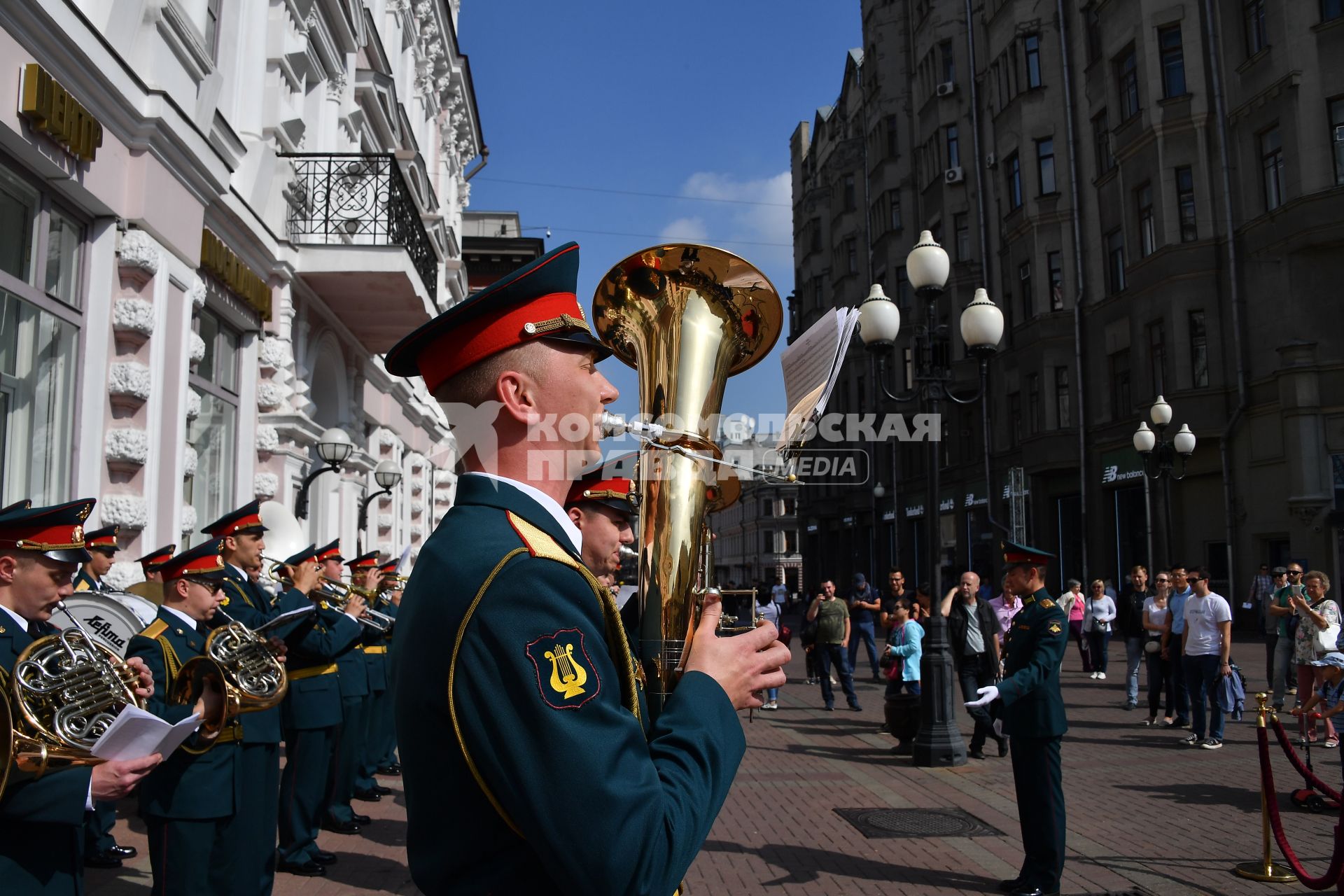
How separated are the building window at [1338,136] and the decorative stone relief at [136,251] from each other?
2223 cm

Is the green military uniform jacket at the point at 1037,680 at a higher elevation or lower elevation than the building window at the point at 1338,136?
lower

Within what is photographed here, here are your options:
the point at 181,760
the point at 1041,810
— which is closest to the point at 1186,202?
the point at 1041,810

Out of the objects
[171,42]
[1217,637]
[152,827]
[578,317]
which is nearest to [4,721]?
[152,827]

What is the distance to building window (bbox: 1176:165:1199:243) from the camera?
25.0 metres

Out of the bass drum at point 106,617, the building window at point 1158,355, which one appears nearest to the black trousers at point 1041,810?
the bass drum at point 106,617

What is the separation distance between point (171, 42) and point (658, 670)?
9.72 m

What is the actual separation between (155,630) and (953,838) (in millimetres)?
5626

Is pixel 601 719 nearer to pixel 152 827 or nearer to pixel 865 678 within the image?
pixel 152 827

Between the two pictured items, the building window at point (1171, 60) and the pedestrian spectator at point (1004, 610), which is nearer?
the pedestrian spectator at point (1004, 610)

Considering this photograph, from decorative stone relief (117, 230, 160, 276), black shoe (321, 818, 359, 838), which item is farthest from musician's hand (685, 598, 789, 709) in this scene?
decorative stone relief (117, 230, 160, 276)

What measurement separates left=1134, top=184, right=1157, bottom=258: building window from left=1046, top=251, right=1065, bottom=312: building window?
163 inches

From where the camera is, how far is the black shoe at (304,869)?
22.3ft

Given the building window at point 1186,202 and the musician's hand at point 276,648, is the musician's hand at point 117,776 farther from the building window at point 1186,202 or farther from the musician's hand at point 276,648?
the building window at point 1186,202

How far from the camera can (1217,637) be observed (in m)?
11.3
